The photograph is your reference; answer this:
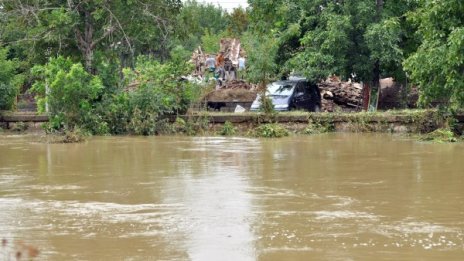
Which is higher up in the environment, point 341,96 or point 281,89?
point 281,89

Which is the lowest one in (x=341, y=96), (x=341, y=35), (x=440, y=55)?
(x=341, y=96)

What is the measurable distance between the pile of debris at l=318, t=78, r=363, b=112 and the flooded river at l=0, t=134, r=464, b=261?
13154 millimetres

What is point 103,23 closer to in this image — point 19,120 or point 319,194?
point 19,120

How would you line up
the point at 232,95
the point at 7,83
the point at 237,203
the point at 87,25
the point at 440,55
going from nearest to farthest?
1. the point at 237,203
2. the point at 440,55
3. the point at 87,25
4. the point at 7,83
5. the point at 232,95

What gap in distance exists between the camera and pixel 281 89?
2520 cm

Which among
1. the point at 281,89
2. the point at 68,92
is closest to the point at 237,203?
the point at 68,92

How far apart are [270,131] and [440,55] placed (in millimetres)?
5274

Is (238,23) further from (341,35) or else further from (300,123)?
(300,123)

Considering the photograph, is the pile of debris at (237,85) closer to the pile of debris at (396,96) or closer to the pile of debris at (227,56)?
the pile of debris at (227,56)

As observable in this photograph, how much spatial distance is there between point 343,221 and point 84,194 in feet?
13.5

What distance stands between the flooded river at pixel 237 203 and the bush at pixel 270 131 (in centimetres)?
395

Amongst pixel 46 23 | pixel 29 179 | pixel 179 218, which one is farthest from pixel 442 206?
pixel 46 23

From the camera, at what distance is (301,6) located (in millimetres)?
24844

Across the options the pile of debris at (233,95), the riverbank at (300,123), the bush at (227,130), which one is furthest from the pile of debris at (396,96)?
the bush at (227,130)
